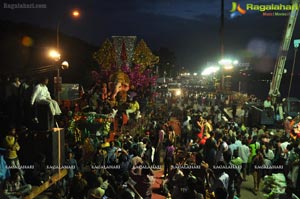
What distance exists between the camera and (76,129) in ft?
45.1

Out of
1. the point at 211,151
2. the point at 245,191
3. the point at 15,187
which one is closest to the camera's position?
the point at 15,187

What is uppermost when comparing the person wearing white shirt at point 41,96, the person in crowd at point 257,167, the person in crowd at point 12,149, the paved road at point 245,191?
the person wearing white shirt at point 41,96

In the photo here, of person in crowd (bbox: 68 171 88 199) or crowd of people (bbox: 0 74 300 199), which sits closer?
crowd of people (bbox: 0 74 300 199)

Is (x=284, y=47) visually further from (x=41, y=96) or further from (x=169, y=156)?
(x=41, y=96)

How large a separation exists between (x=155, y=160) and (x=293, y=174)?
208 inches

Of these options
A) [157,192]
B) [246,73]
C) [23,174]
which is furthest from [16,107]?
[246,73]

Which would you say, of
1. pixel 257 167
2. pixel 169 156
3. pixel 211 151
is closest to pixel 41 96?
pixel 169 156

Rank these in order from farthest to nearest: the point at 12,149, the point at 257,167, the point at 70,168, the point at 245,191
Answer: the point at 245,191 → the point at 257,167 → the point at 70,168 → the point at 12,149

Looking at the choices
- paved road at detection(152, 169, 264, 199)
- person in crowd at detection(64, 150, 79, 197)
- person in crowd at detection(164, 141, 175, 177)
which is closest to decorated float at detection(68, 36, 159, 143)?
person in crowd at detection(64, 150, 79, 197)

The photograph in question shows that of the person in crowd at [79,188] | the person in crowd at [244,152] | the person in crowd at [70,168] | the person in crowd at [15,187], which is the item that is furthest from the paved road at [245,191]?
the person in crowd at [15,187]

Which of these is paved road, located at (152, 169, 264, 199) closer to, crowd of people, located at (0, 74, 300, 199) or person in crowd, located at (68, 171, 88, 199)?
crowd of people, located at (0, 74, 300, 199)

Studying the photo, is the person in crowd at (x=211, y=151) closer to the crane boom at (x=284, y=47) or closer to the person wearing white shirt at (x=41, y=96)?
the person wearing white shirt at (x=41, y=96)

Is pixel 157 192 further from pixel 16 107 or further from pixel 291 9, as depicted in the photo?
pixel 291 9

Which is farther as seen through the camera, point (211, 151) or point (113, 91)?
point (113, 91)
